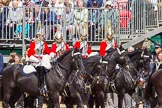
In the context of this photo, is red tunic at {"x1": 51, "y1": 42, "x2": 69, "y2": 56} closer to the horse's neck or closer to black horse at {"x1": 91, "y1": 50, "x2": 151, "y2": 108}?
the horse's neck

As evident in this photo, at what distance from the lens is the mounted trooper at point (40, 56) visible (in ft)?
61.7

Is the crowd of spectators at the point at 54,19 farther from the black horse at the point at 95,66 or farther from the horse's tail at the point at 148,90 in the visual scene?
the horse's tail at the point at 148,90

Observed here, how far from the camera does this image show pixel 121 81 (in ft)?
66.0

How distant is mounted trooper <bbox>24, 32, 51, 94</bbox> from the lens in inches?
740

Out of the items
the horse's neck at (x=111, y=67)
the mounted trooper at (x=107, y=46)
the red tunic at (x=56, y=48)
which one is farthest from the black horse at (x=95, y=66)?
the red tunic at (x=56, y=48)

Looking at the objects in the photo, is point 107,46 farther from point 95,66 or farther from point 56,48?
point 56,48

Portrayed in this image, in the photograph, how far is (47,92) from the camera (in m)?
18.7

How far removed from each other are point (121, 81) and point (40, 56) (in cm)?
286

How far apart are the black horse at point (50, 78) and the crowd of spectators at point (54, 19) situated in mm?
4200

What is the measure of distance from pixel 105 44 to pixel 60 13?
3875mm

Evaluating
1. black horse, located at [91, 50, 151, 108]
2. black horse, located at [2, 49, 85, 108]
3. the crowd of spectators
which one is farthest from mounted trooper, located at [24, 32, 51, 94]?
the crowd of spectators

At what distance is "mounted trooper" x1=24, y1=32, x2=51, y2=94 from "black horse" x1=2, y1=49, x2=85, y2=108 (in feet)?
0.52

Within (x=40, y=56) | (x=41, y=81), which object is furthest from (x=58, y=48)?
(x=41, y=81)

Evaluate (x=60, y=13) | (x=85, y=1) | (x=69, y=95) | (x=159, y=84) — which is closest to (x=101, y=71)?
(x=69, y=95)
